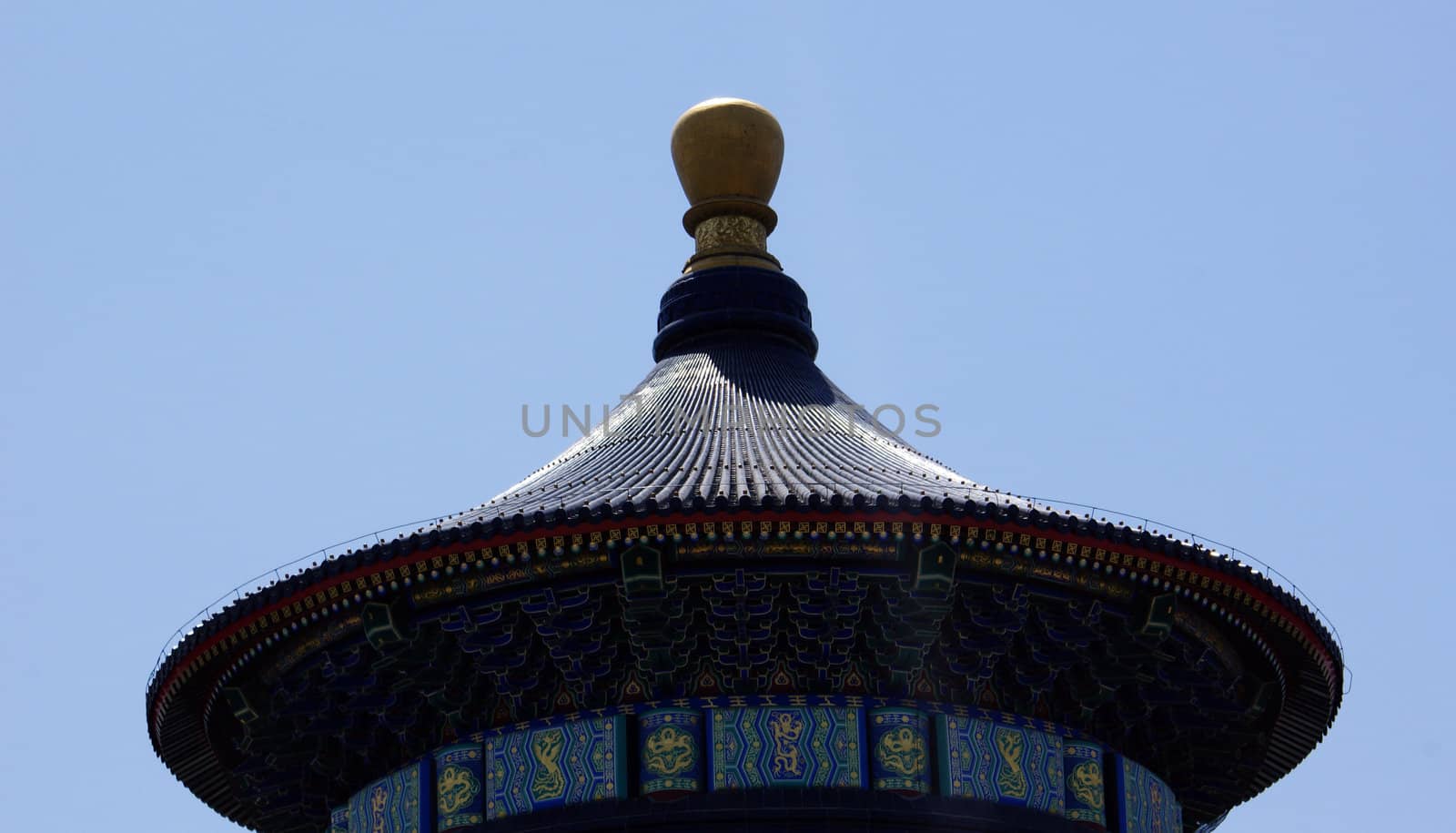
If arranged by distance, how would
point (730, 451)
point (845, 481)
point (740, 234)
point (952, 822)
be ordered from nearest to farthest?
point (952, 822) < point (845, 481) < point (730, 451) < point (740, 234)

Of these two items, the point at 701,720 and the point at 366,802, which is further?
the point at 366,802

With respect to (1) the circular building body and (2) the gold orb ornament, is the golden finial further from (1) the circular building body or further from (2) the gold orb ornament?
(1) the circular building body

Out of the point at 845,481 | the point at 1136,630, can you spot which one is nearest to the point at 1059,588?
the point at 1136,630

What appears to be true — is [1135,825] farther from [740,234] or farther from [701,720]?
[740,234]

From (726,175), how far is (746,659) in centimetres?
873

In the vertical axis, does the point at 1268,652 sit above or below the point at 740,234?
below

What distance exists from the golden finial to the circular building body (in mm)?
5498

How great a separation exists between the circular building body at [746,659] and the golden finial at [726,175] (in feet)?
18.0

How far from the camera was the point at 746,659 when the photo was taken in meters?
17.0

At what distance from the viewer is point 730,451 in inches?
765

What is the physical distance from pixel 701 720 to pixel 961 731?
213 centimetres

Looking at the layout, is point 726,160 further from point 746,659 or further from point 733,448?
point 746,659

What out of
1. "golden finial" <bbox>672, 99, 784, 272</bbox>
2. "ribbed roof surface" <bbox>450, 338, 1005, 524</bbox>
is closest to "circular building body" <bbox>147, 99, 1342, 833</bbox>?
"ribbed roof surface" <bbox>450, 338, 1005, 524</bbox>

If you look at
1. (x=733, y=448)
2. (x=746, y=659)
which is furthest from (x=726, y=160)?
(x=746, y=659)
